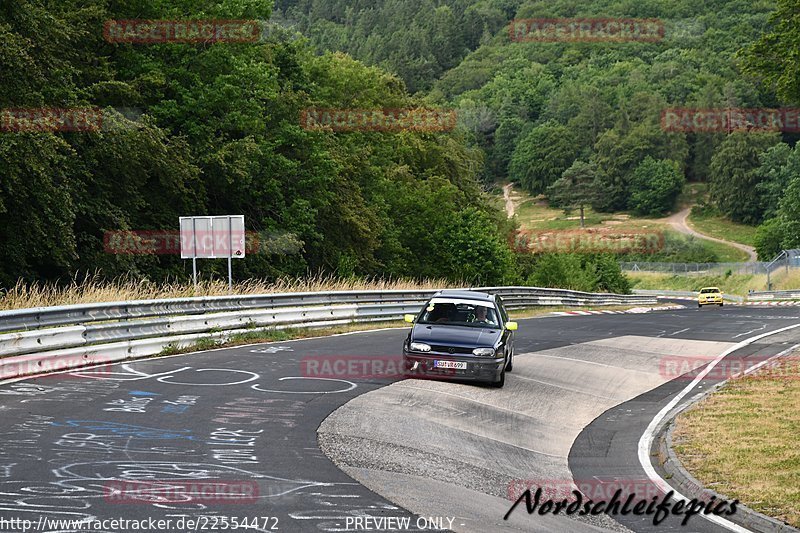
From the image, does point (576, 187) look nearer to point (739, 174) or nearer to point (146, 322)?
point (739, 174)

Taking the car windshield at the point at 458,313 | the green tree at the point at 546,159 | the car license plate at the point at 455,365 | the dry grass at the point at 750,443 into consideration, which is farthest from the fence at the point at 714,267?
the car license plate at the point at 455,365

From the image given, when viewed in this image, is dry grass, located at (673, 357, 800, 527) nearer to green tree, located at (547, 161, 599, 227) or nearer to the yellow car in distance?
the yellow car in distance

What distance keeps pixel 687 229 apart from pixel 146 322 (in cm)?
15307

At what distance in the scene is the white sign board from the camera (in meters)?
25.2

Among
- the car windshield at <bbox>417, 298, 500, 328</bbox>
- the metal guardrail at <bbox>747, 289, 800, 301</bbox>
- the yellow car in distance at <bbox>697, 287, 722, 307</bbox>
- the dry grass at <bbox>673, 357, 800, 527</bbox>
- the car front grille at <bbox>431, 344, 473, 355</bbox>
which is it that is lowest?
the metal guardrail at <bbox>747, 289, 800, 301</bbox>

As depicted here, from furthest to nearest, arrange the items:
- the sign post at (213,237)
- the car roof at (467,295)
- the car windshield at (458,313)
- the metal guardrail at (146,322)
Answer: the sign post at (213,237) < the car roof at (467,295) < the car windshield at (458,313) < the metal guardrail at (146,322)

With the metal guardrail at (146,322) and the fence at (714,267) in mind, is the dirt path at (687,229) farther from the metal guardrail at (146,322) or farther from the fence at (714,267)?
the metal guardrail at (146,322)

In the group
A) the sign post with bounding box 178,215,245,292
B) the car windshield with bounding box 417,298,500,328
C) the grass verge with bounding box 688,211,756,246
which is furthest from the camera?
the grass verge with bounding box 688,211,756,246

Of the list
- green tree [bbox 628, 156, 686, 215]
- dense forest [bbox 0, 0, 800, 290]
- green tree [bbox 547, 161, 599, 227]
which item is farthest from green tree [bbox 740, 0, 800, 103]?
green tree [bbox 547, 161, 599, 227]

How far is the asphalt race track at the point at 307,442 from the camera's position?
8.07 meters

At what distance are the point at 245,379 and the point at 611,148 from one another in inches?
7183

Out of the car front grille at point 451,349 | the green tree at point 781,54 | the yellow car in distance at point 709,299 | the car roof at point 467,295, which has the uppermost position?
the green tree at point 781,54

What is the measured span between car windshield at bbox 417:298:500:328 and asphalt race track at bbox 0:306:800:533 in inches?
50.4

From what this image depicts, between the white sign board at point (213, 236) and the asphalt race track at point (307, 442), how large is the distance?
476 cm
